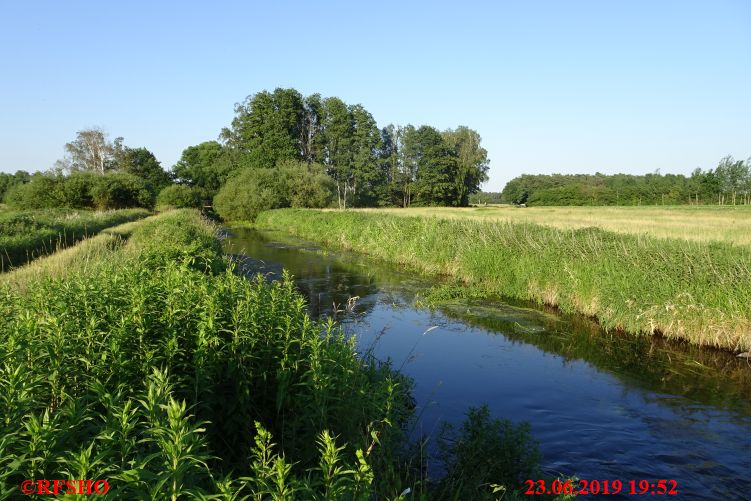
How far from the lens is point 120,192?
41750 millimetres

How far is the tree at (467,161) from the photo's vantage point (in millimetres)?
77938

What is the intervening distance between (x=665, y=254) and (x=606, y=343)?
327 centimetres

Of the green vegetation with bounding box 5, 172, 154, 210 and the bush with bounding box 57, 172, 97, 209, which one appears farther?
the bush with bounding box 57, 172, 97, 209

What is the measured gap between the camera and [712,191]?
72.0 meters

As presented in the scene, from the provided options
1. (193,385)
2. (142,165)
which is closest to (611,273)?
(193,385)

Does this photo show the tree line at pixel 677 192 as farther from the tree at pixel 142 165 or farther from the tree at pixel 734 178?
the tree at pixel 142 165

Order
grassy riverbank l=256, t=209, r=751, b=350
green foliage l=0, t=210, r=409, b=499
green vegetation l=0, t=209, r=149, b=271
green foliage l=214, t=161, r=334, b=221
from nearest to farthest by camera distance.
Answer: green foliage l=0, t=210, r=409, b=499
grassy riverbank l=256, t=209, r=751, b=350
green vegetation l=0, t=209, r=149, b=271
green foliage l=214, t=161, r=334, b=221

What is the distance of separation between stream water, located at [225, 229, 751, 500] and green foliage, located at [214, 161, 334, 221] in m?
36.5

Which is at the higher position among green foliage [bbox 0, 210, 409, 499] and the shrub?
the shrub

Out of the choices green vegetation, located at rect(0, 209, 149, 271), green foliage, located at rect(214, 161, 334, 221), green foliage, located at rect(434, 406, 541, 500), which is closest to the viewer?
green foliage, located at rect(434, 406, 541, 500)

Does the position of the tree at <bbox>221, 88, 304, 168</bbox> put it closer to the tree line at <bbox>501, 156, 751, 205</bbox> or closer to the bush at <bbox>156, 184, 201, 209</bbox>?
the bush at <bbox>156, 184, 201, 209</bbox>

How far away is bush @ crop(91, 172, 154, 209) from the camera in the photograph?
39.5 metres

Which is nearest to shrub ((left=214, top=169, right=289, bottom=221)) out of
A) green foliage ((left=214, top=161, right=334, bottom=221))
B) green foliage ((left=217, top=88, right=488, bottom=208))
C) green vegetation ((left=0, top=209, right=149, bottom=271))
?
green foliage ((left=214, top=161, right=334, bottom=221))

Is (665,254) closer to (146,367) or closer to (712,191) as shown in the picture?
(146,367)
